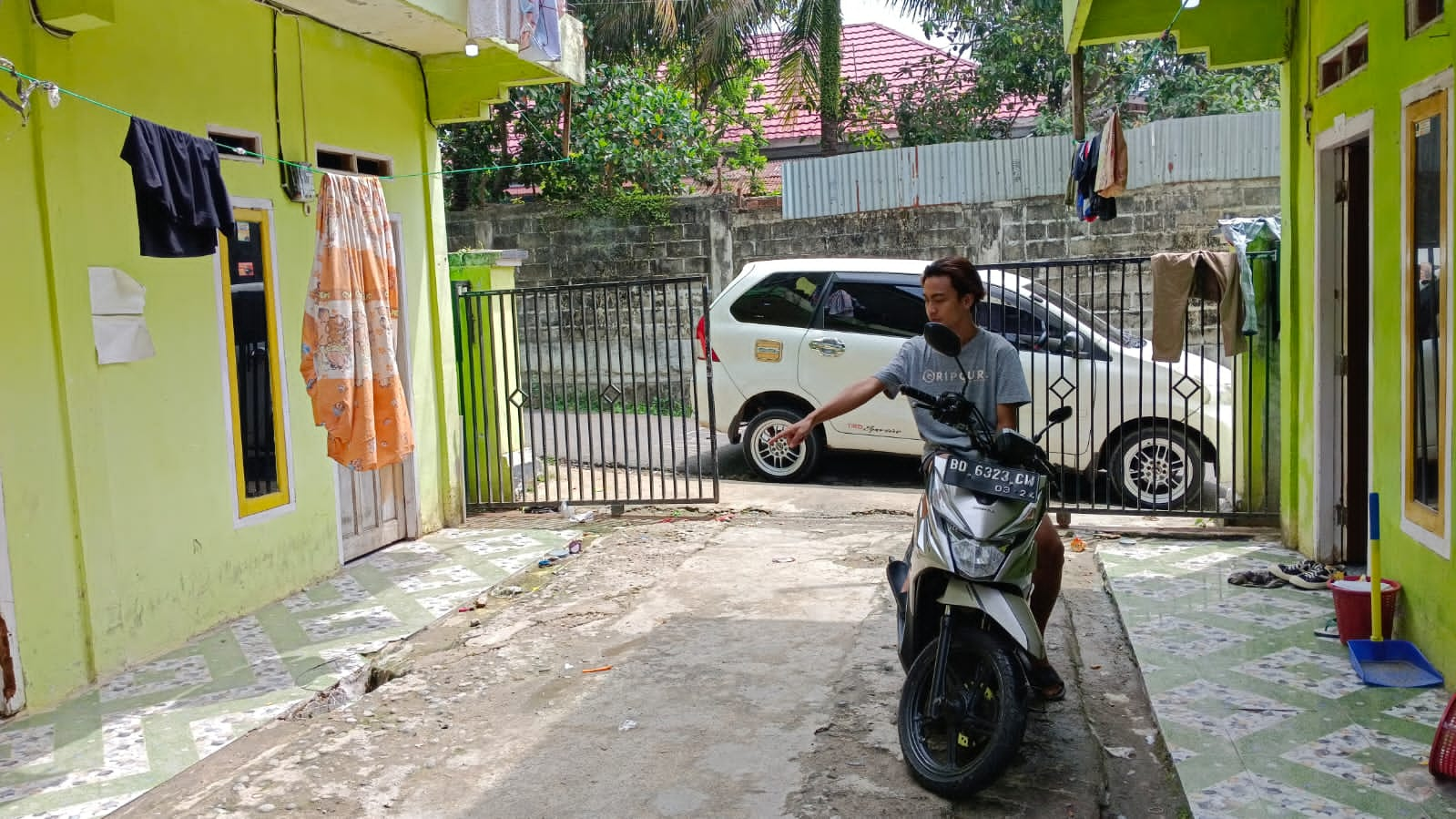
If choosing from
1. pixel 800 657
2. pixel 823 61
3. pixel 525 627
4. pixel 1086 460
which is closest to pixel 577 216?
pixel 823 61

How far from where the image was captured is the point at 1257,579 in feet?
20.3

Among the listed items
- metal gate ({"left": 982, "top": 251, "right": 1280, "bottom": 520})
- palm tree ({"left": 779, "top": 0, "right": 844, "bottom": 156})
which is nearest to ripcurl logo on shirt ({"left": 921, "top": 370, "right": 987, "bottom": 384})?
metal gate ({"left": 982, "top": 251, "right": 1280, "bottom": 520})

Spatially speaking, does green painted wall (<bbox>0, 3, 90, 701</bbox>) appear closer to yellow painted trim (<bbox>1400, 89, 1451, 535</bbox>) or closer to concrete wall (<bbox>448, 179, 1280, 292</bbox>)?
yellow painted trim (<bbox>1400, 89, 1451, 535</bbox>)

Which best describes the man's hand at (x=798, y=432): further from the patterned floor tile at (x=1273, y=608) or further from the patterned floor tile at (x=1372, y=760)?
the patterned floor tile at (x=1273, y=608)

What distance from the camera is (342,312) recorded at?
21.1 ft

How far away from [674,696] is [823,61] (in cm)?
1208

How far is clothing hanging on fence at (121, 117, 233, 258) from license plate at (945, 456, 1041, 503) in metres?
3.58

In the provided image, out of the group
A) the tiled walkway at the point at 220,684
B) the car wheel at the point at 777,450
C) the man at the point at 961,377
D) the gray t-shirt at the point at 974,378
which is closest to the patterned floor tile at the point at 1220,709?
the man at the point at 961,377

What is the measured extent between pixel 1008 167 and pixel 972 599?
9.71 metres

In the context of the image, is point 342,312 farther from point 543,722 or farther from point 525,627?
point 543,722

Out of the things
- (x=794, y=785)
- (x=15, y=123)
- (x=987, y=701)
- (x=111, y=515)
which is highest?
(x=15, y=123)

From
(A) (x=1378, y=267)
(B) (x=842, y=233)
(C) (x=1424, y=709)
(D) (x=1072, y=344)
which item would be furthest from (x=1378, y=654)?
(B) (x=842, y=233)

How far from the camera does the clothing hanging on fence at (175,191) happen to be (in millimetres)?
4945

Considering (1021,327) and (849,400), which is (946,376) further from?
(1021,327)
